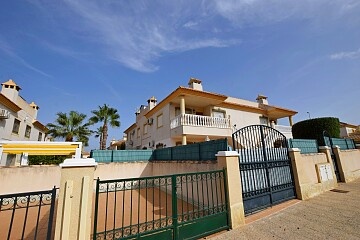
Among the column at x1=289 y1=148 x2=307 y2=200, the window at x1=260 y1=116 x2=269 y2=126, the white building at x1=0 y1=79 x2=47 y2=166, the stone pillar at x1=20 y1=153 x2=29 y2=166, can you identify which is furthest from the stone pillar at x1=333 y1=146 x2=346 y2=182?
the white building at x1=0 y1=79 x2=47 y2=166

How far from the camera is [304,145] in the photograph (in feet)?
33.4

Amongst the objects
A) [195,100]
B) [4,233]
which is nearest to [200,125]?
[195,100]

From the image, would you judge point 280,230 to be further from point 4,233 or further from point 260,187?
point 4,233

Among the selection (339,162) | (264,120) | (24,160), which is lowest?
(339,162)

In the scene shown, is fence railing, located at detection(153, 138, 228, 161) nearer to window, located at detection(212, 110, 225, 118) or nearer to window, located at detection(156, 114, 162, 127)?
window, located at detection(156, 114, 162, 127)

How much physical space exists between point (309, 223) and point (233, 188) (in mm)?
2609

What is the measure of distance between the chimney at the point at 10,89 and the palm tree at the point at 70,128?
157 inches

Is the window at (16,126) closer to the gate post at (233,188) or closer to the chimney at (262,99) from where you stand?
the gate post at (233,188)

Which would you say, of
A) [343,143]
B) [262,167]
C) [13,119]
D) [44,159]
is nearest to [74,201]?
[262,167]

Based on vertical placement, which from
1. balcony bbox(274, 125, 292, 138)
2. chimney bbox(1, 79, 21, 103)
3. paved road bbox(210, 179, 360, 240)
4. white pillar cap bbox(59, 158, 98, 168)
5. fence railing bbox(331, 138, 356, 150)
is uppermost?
chimney bbox(1, 79, 21, 103)

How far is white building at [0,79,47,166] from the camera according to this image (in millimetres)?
14906

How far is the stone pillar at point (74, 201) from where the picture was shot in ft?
10.6

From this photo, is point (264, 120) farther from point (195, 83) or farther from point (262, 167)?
point (262, 167)

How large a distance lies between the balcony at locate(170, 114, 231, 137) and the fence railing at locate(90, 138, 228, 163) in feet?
7.86
